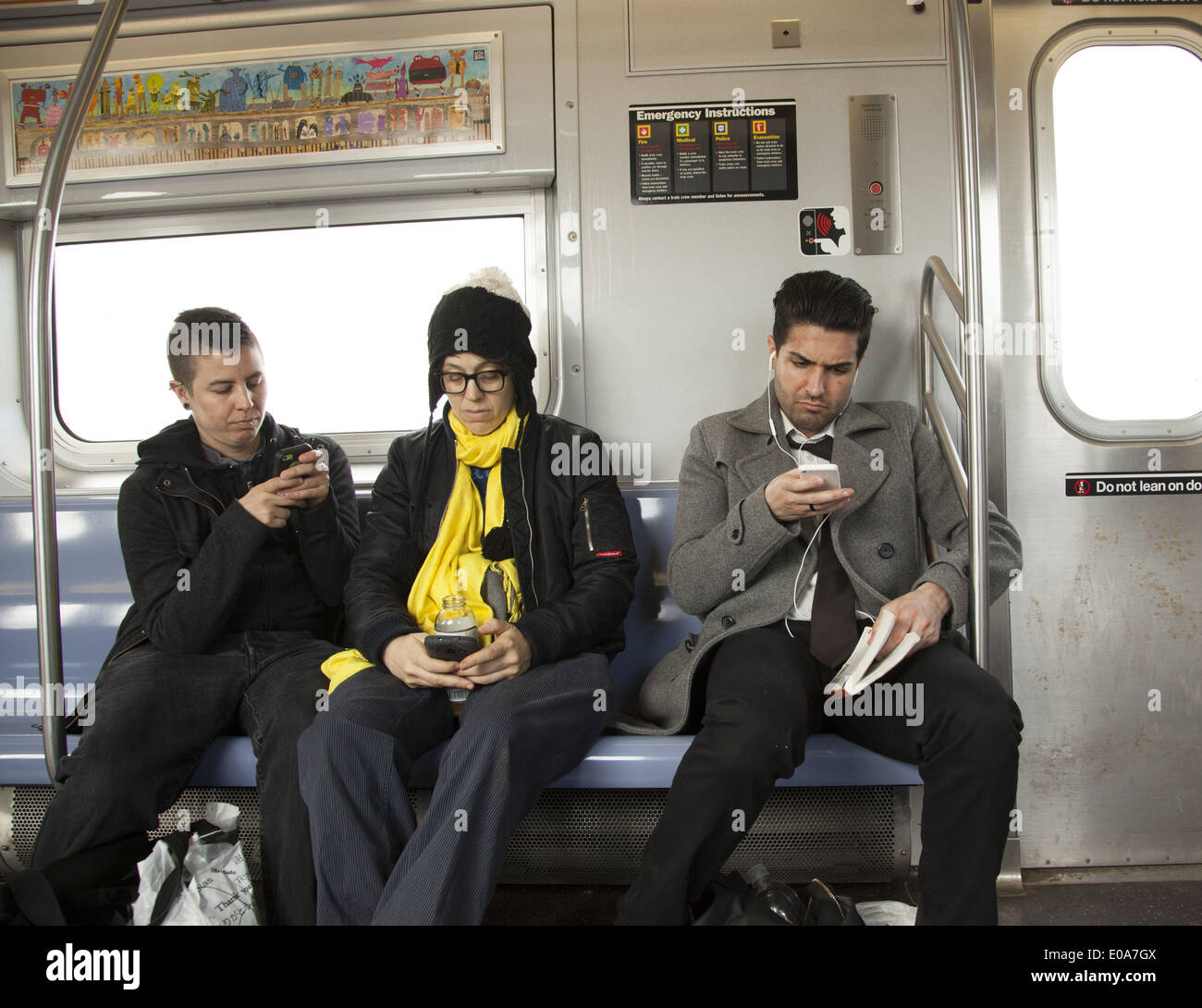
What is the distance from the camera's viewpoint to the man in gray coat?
1.79m

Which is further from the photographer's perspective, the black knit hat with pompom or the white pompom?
the white pompom

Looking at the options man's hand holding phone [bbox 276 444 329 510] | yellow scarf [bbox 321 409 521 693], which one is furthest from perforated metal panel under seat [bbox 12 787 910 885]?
man's hand holding phone [bbox 276 444 329 510]

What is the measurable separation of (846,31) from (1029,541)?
1.78 metres

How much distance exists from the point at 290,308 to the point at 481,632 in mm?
1694

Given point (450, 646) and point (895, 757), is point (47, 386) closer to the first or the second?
point (450, 646)

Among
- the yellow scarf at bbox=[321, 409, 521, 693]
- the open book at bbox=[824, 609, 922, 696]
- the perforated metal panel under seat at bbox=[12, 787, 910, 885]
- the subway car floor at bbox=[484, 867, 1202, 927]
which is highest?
the yellow scarf at bbox=[321, 409, 521, 693]

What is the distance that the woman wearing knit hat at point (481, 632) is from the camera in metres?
1.81

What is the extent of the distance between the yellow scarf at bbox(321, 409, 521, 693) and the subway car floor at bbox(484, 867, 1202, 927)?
2.79ft

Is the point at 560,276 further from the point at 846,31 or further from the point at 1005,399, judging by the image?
the point at 1005,399

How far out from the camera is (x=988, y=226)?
285cm

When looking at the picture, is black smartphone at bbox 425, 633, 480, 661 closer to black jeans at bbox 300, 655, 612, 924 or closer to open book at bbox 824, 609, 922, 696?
black jeans at bbox 300, 655, 612, 924
